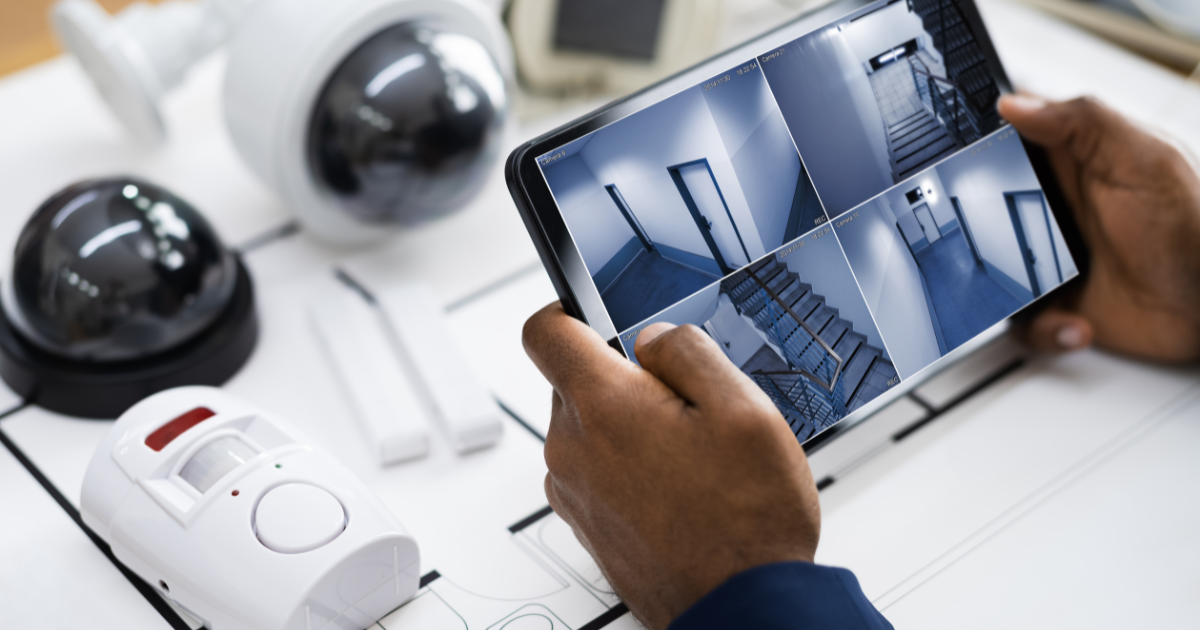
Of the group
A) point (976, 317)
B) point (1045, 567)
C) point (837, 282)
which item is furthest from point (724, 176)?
point (1045, 567)

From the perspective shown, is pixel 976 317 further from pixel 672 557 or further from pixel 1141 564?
pixel 672 557

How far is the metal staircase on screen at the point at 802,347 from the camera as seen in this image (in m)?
0.61

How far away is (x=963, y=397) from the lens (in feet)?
2.49

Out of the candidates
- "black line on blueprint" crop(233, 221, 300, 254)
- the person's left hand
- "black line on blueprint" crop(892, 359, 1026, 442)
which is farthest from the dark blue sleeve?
"black line on blueprint" crop(233, 221, 300, 254)

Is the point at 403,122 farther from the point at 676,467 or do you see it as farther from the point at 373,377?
the point at 676,467

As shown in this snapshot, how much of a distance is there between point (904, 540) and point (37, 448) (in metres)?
0.69

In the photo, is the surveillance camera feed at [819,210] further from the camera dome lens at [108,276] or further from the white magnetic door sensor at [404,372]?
the camera dome lens at [108,276]

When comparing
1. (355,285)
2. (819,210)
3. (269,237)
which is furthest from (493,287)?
(819,210)

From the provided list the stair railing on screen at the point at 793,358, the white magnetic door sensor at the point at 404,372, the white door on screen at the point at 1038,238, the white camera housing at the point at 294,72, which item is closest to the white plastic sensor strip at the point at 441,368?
the white magnetic door sensor at the point at 404,372

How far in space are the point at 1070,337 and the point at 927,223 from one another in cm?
21

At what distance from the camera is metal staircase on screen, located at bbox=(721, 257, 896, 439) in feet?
1.99

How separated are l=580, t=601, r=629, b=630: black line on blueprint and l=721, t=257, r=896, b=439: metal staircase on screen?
0.56 ft

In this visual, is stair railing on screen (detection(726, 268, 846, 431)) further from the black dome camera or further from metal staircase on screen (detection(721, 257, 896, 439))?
the black dome camera

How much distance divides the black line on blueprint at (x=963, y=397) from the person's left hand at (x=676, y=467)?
232mm
